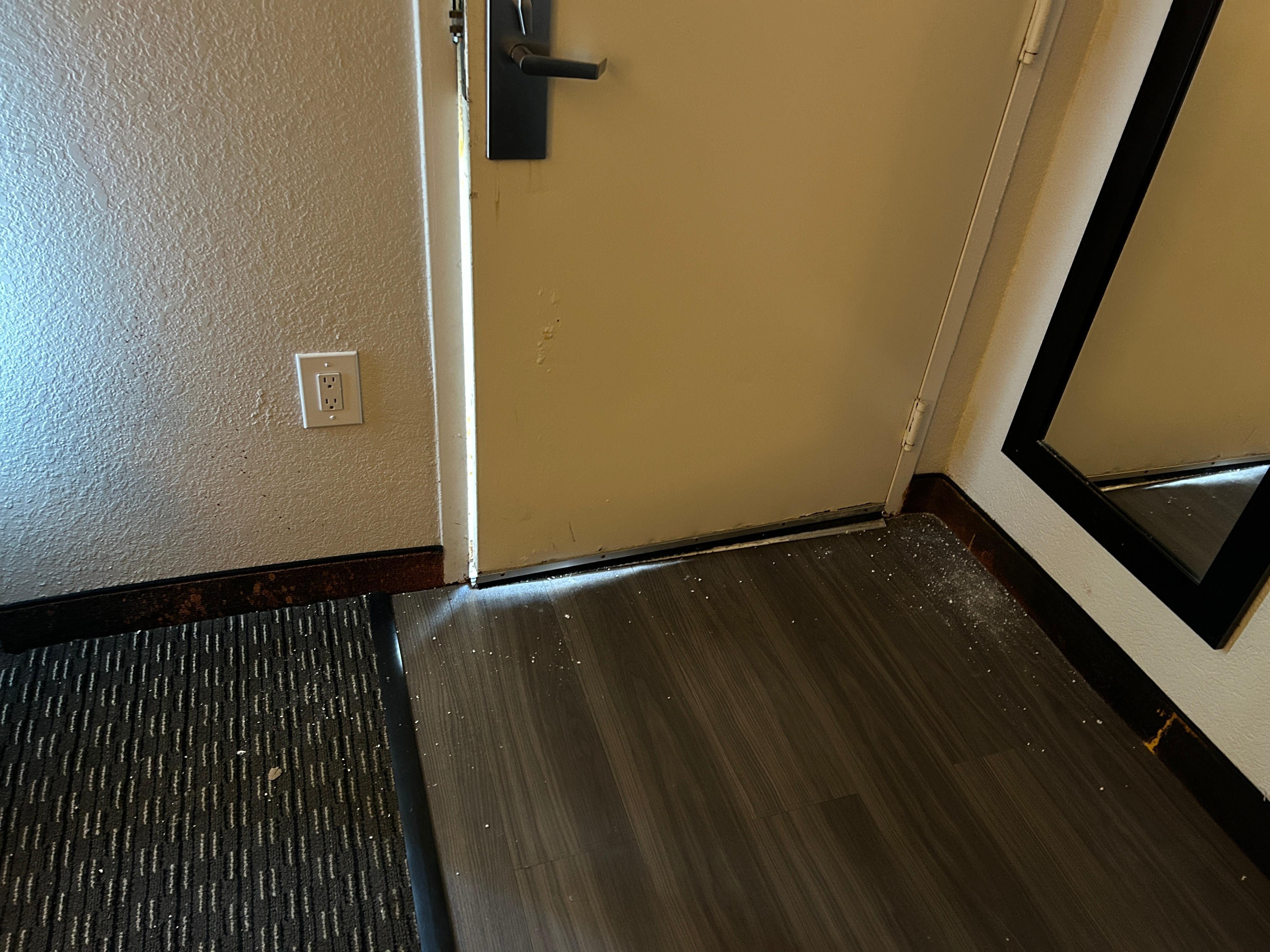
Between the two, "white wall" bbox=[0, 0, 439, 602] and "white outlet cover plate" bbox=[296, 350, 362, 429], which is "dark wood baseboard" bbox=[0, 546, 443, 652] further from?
"white outlet cover plate" bbox=[296, 350, 362, 429]

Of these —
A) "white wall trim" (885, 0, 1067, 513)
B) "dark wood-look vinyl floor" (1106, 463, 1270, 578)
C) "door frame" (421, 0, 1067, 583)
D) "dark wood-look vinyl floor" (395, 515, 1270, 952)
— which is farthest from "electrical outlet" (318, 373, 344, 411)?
"dark wood-look vinyl floor" (1106, 463, 1270, 578)

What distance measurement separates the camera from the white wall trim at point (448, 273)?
1225 mm

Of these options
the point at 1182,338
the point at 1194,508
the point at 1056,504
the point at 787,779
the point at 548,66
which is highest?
the point at 548,66

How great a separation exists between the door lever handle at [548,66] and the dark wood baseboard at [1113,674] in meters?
1.20

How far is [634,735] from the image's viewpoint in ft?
4.89

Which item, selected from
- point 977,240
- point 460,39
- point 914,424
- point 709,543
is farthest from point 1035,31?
point 709,543

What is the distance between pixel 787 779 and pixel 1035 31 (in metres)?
1.26

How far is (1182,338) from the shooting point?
149cm

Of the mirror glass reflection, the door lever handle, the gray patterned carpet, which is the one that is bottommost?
the gray patterned carpet

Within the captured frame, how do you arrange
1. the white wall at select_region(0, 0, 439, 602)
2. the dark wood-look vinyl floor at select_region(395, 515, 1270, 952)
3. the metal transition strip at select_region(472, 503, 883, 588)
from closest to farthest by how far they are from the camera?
1. the white wall at select_region(0, 0, 439, 602)
2. the dark wood-look vinyl floor at select_region(395, 515, 1270, 952)
3. the metal transition strip at select_region(472, 503, 883, 588)

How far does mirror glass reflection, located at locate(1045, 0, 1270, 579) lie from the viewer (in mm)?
1341

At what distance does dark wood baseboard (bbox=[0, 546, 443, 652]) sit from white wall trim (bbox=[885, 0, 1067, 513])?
102 cm

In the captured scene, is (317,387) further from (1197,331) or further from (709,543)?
(1197,331)

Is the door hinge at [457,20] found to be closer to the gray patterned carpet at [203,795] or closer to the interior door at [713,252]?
the interior door at [713,252]
